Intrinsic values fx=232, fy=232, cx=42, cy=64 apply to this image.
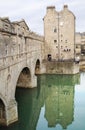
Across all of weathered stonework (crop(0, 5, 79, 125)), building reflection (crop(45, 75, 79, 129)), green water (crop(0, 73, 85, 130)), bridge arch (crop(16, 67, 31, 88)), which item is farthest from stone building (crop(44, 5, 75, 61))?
bridge arch (crop(16, 67, 31, 88))

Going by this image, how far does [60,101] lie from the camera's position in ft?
82.1

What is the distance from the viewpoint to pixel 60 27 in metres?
44.0

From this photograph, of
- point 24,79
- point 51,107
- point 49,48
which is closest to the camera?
point 51,107

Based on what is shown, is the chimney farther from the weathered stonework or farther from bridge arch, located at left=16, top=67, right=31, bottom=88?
bridge arch, located at left=16, top=67, right=31, bottom=88

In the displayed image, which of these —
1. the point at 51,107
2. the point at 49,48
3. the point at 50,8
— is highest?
the point at 50,8

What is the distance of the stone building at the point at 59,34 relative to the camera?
43.7 metres

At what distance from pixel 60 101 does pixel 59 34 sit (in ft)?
70.5

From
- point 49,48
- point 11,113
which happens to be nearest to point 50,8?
point 49,48

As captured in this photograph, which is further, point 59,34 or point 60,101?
point 59,34

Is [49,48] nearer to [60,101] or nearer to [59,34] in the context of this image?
[59,34]

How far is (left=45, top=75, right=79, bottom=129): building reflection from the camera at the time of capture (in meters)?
19.2

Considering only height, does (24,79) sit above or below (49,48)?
below

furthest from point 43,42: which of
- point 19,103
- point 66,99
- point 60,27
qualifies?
point 19,103

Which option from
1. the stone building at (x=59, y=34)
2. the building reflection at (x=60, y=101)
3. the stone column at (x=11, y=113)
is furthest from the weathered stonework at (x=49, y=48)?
the stone column at (x=11, y=113)
